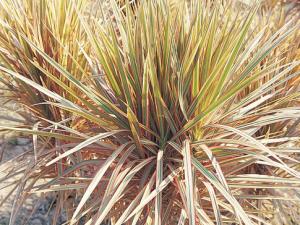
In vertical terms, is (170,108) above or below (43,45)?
below

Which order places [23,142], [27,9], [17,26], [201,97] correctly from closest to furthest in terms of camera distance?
[201,97] < [17,26] < [27,9] < [23,142]

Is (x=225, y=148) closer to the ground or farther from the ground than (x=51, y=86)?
closer to the ground

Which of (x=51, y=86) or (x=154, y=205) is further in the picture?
(x=51, y=86)

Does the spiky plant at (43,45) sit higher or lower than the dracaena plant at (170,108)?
Result: higher

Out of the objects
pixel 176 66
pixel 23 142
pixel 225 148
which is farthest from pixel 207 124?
pixel 23 142

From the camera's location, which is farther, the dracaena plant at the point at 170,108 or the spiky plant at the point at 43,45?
the spiky plant at the point at 43,45

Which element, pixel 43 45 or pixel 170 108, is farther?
pixel 43 45

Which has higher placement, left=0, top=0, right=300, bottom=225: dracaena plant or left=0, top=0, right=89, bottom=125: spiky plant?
left=0, top=0, right=89, bottom=125: spiky plant

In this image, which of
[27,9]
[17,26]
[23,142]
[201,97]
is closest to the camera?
[201,97]

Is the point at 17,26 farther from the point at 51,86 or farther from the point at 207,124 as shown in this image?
the point at 207,124

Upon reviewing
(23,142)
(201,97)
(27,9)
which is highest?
(27,9)

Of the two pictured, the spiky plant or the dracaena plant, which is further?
the spiky plant
